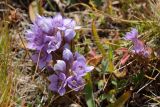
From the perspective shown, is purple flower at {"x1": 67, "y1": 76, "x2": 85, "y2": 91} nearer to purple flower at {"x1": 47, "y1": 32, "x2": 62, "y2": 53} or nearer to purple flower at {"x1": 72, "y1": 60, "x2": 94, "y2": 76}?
purple flower at {"x1": 72, "y1": 60, "x2": 94, "y2": 76}

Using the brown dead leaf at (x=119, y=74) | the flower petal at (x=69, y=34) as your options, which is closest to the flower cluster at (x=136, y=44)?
the brown dead leaf at (x=119, y=74)

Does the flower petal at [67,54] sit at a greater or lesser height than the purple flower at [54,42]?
lesser

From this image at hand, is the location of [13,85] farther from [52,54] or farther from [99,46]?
[99,46]

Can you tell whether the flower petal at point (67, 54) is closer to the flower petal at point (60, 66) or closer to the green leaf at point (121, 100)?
the flower petal at point (60, 66)

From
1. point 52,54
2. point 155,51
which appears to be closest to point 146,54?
point 155,51

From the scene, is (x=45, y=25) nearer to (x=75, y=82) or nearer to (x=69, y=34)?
(x=69, y=34)

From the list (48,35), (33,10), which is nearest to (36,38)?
(48,35)

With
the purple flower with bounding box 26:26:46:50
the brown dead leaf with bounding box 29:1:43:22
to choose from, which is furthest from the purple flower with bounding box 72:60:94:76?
the brown dead leaf with bounding box 29:1:43:22

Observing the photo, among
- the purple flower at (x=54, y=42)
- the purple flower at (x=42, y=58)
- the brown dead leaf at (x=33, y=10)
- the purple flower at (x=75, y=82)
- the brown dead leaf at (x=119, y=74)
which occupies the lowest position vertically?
the brown dead leaf at (x=119, y=74)
